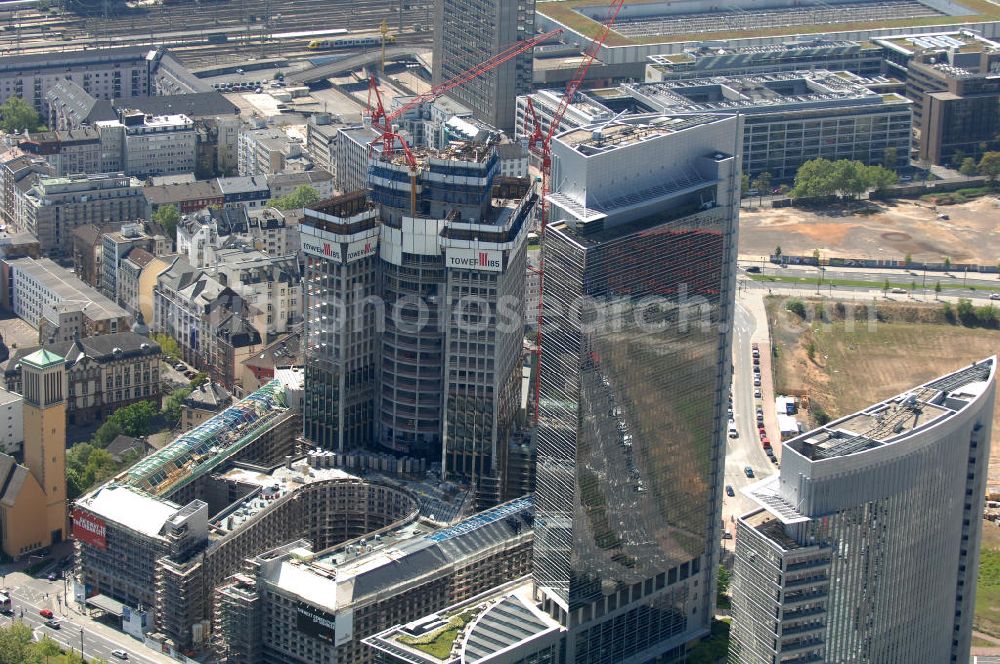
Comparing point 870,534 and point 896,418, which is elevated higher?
point 896,418

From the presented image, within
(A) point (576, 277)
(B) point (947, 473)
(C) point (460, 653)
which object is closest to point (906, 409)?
(B) point (947, 473)

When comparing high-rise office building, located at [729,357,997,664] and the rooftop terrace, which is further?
the rooftop terrace

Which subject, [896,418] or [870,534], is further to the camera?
[896,418]

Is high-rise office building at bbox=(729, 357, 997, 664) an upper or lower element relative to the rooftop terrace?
lower

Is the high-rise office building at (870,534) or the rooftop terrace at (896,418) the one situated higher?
the rooftop terrace at (896,418)

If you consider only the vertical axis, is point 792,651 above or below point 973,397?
below

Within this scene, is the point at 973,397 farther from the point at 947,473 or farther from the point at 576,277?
the point at 576,277

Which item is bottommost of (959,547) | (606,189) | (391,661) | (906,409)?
(391,661)

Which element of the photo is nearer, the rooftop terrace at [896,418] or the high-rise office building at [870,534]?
the high-rise office building at [870,534]
